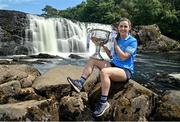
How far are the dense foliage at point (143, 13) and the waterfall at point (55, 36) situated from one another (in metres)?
15.4

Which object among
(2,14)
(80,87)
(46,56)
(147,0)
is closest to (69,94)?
(80,87)

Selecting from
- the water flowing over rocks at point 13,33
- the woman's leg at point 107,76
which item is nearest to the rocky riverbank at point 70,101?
the woman's leg at point 107,76

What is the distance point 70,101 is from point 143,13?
5908 centimetres

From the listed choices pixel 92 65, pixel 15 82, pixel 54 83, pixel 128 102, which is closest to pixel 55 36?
pixel 15 82

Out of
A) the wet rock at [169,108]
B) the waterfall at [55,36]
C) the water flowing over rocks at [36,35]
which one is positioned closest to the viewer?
the wet rock at [169,108]

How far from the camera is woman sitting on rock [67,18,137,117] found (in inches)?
364

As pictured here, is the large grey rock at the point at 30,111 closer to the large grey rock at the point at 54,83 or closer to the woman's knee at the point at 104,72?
the large grey rock at the point at 54,83

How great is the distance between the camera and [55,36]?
4128 centimetres

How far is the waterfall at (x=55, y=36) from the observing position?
130 ft

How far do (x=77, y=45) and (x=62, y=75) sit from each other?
30.9 meters

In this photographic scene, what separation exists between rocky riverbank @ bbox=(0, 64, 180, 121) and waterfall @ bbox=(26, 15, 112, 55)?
28051 mm

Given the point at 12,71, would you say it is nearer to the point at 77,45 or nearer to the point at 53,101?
the point at 53,101

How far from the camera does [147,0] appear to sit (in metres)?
67.9

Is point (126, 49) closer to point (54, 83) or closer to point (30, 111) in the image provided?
point (54, 83)
